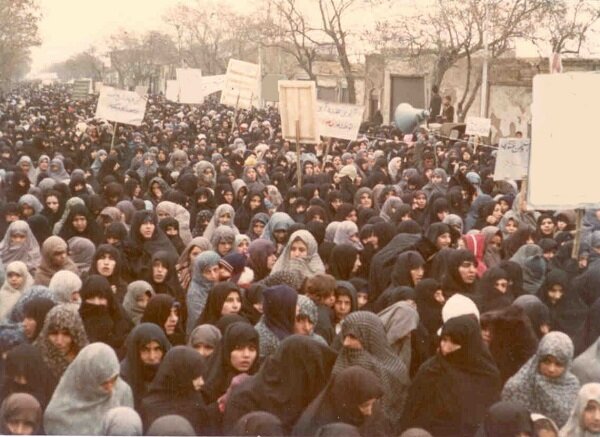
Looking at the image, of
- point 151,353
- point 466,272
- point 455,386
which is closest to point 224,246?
point 466,272

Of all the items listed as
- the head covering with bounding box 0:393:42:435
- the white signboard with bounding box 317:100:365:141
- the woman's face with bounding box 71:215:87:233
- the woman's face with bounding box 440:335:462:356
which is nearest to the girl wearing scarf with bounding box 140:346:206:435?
the head covering with bounding box 0:393:42:435

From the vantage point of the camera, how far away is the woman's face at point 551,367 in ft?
13.3

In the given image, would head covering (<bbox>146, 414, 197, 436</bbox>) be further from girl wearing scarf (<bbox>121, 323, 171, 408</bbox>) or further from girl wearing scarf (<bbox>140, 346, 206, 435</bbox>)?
girl wearing scarf (<bbox>121, 323, 171, 408</bbox>)

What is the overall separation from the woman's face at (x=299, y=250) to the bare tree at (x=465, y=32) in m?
11.4

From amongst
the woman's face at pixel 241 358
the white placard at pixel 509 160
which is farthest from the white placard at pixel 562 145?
the white placard at pixel 509 160

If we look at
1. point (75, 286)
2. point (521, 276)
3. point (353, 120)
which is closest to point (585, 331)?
point (521, 276)

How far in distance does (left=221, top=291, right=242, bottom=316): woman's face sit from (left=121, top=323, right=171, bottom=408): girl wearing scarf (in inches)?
27.4

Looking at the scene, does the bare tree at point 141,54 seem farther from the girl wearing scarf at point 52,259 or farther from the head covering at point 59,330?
the head covering at point 59,330

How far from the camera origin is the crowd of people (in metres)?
3.78

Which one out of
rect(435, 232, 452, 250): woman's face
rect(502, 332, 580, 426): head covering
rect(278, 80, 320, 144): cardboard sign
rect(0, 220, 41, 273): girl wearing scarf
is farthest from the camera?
rect(278, 80, 320, 144): cardboard sign

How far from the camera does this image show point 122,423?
11.7ft

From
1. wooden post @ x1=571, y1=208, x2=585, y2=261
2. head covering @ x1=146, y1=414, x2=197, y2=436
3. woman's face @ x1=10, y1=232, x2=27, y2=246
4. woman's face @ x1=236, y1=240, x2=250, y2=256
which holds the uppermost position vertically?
wooden post @ x1=571, y1=208, x2=585, y2=261

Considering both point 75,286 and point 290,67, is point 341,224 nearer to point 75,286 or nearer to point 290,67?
point 75,286

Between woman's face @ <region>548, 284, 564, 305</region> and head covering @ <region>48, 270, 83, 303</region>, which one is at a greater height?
head covering @ <region>48, 270, 83, 303</region>
